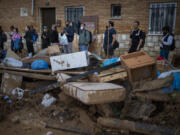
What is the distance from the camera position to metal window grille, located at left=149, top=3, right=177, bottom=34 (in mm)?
9280

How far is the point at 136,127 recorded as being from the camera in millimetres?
3023

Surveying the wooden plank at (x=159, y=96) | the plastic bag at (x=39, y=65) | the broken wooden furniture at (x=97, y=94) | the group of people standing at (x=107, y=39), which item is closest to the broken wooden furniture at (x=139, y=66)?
the wooden plank at (x=159, y=96)

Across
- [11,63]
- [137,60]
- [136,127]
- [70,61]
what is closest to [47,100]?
[70,61]

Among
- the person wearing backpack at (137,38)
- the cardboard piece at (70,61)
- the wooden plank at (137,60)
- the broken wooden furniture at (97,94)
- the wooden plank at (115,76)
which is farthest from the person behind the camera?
the person wearing backpack at (137,38)

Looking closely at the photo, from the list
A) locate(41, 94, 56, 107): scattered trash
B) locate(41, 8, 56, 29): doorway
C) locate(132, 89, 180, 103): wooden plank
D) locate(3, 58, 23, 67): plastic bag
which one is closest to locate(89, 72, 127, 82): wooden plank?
locate(132, 89, 180, 103): wooden plank

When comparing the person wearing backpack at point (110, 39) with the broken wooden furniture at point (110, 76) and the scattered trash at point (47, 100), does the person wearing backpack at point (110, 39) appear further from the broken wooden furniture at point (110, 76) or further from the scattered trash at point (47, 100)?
the scattered trash at point (47, 100)

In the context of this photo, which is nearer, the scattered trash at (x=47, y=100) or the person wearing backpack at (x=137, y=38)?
the scattered trash at (x=47, y=100)

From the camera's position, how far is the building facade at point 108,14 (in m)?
9.46

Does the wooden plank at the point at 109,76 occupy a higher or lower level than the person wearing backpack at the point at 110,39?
lower

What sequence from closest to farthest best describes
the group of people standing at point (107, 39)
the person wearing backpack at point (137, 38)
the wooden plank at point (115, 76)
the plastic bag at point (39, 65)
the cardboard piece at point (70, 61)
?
1. the wooden plank at point (115, 76)
2. the cardboard piece at point (70, 61)
3. the plastic bag at point (39, 65)
4. the person wearing backpack at point (137, 38)
5. the group of people standing at point (107, 39)

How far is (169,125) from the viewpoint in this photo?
3088mm

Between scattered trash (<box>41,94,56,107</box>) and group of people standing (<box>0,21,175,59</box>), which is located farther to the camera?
group of people standing (<box>0,21,175,59</box>)

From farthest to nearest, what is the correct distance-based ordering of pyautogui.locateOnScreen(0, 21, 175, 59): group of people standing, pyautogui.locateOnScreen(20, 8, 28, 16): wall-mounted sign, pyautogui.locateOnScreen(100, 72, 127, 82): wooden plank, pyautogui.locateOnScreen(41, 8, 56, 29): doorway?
pyautogui.locateOnScreen(20, 8, 28, 16): wall-mounted sign → pyautogui.locateOnScreen(41, 8, 56, 29): doorway → pyautogui.locateOnScreen(0, 21, 175, 59): group of people standing → pyautogui.locateOnScreen(100, 72, 127, 82): wooden plank

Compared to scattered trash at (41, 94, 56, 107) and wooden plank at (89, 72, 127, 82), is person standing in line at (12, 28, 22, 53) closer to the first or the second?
scattered trash at (41, 94, 56, 107)
